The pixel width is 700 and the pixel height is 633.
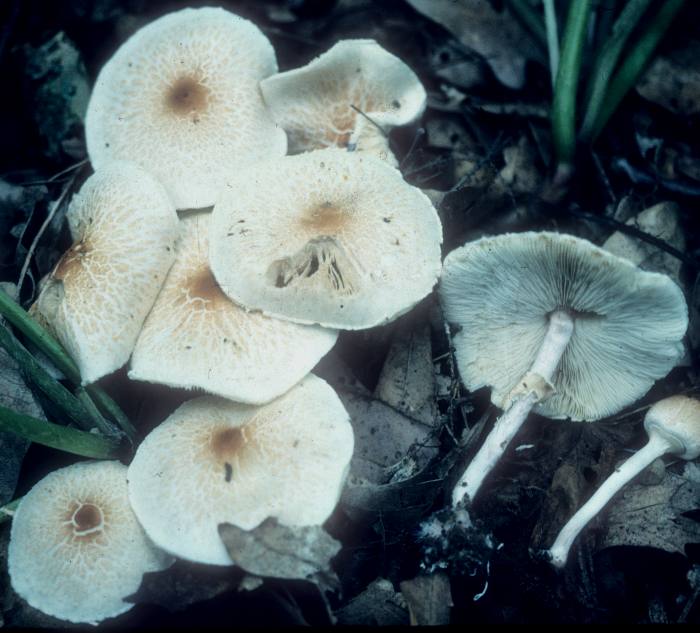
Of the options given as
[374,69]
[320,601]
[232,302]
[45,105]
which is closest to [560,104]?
[374,69]

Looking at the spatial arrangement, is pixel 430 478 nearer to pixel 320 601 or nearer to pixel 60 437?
pixel 320 601

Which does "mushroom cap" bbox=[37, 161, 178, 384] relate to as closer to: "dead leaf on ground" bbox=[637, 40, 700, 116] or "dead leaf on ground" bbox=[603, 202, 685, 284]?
"dead leaf on ground" bbox=[603, 202, 685, 284]

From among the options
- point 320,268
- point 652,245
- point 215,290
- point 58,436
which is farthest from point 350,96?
point 58,436

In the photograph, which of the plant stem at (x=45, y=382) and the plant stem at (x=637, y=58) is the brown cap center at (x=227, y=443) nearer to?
the plant stem at (x=45, y=382)

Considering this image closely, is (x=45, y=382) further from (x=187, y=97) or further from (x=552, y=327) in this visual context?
(x=552, y=327)

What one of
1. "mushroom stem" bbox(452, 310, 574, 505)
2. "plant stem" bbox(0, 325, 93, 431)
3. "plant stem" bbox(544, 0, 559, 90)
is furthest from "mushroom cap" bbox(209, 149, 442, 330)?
"plant stem" bbox(544, 0, 559, 90)

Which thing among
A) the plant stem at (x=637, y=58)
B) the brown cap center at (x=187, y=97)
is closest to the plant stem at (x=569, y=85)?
the plant stem at (x=637, y=58)

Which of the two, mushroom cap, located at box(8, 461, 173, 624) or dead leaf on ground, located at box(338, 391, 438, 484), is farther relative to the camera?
dead leaf on ground, located at box(338, 391, 438, 484)
